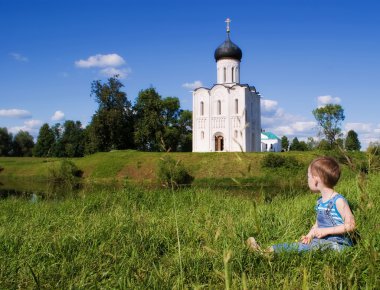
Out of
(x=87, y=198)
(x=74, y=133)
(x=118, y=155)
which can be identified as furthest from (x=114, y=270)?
(x=74, y=133)

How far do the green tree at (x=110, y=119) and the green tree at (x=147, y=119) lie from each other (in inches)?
65.8

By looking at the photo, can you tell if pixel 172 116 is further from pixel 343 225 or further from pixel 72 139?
pixel 343 225

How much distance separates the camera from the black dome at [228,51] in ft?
138

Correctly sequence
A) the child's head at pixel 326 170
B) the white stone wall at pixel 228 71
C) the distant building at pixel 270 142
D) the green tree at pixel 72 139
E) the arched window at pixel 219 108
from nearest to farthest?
1. the child's head at pixel 326 170
2. the arched window at pixel 219 108
3. the white stone wall at pixel 228 71
4. the green tree at pixel 72 139
5. the distant building at pixel 270 142

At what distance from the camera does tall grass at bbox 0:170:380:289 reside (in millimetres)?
2611

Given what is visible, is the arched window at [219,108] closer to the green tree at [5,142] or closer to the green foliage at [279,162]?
the green foliage at [279,162]

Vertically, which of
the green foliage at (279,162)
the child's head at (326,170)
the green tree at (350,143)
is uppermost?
the green foliage at (279,162)

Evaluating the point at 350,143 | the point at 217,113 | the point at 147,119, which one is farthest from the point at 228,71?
the point at 350,143

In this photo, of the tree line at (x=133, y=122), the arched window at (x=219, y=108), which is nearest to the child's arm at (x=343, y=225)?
the tree line at (x=133, y=122)

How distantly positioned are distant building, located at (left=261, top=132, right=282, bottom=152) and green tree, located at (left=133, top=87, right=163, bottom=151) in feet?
116

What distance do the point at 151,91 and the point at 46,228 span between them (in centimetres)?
4320

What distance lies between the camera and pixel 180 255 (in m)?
1.70

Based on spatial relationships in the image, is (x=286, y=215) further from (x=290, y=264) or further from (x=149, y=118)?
(x=149, y=118)

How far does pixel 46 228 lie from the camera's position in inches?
215
